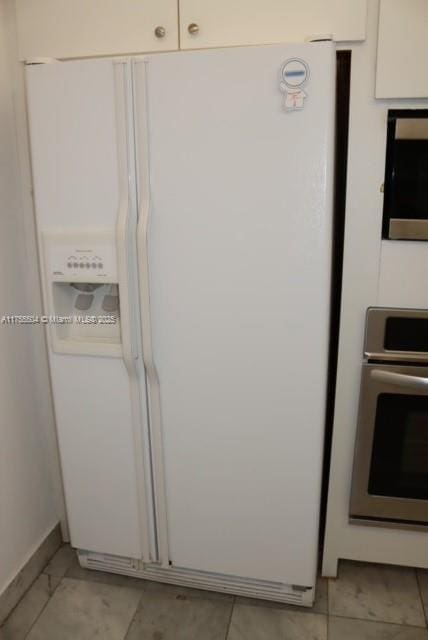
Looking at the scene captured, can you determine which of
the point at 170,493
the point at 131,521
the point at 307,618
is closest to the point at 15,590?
the point at 131,521

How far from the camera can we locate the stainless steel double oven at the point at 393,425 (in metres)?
1.55

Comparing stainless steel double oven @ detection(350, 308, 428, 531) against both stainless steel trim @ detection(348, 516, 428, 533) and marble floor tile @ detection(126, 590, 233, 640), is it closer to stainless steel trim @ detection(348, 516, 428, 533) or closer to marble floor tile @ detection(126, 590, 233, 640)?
stainless steel trim @ detection(348, 516, 428, 533)

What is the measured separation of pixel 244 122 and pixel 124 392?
34.3 inches

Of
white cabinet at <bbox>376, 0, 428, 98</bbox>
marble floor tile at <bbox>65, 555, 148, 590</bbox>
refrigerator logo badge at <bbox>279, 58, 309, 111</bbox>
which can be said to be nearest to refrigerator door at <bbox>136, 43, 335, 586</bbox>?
refrigerator logo badge at <bbox>279, 58, 309, 111</bbox>

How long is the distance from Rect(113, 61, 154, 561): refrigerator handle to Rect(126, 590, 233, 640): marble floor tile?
68 centimetres

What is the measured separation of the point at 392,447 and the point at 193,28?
1.44 m

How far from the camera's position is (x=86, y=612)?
1.72 metres

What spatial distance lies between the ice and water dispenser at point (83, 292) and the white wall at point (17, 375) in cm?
25

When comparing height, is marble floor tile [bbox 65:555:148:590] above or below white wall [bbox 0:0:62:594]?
below

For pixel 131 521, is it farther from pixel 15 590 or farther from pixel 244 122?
pixel 244 122

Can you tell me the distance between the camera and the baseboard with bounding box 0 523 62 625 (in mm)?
1698

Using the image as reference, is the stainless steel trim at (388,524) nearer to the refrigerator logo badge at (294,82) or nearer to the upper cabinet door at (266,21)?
the refrigerator logo badge at (294,82)

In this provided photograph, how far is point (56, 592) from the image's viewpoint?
180 cm

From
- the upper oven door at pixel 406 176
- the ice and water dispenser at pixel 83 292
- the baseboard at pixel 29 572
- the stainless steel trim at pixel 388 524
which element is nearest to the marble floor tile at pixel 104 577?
the baseboard at pixel 29 572
